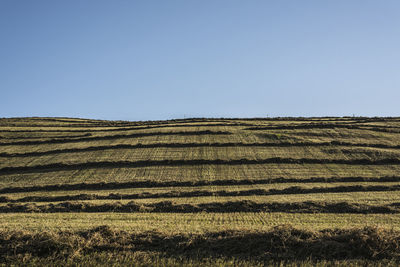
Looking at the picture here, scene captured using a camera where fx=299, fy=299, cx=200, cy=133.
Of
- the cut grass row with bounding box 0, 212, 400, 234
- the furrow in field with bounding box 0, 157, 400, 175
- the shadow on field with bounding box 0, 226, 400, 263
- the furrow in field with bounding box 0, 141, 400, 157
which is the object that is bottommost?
the cut grass row with bounding box 0, 212, 400, 234

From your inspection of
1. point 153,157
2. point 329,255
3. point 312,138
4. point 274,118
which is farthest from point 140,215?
point 274,118

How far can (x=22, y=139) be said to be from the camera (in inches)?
1583

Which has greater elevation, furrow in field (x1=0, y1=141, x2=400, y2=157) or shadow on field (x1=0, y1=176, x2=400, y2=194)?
furrow in field (x1=0, y1=141, x2=400, y2=157)

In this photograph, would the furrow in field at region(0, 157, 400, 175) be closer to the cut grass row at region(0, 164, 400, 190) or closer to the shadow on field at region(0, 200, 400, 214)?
the cut grass row at region(0, 164, 400, 190)

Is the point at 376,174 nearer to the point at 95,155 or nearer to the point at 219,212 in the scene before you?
the point at 219,212

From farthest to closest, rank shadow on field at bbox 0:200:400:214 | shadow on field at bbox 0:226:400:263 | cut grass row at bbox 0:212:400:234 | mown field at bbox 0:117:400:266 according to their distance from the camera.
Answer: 1. shadow on field at bbox 0:200:400:214
2. cut grass row at bbox 0:212:400:234
3. mown field at bbox 0:117:400:266
4. shadow on field at bbox 0:226:400:263

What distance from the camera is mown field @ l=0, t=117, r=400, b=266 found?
1047 centimetres

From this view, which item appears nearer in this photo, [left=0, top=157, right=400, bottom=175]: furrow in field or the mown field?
the mown field

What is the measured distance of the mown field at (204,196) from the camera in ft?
34.3

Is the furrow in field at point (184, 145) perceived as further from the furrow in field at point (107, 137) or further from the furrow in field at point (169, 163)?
the furrow in field at point (107, 137)

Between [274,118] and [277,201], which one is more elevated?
[274,118]

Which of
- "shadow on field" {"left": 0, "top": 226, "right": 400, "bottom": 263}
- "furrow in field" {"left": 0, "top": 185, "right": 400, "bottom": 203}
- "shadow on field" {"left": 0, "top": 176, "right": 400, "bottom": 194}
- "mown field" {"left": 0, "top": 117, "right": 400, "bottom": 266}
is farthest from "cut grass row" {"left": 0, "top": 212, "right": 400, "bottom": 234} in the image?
"shadow on field" {"left": 0, "top": 176, "right": 400, "bottom": 194}

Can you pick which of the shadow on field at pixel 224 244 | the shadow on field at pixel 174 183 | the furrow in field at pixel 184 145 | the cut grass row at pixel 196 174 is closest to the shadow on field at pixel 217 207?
the shadow on field at pixel 174 183

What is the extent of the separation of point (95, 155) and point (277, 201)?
2077cm
